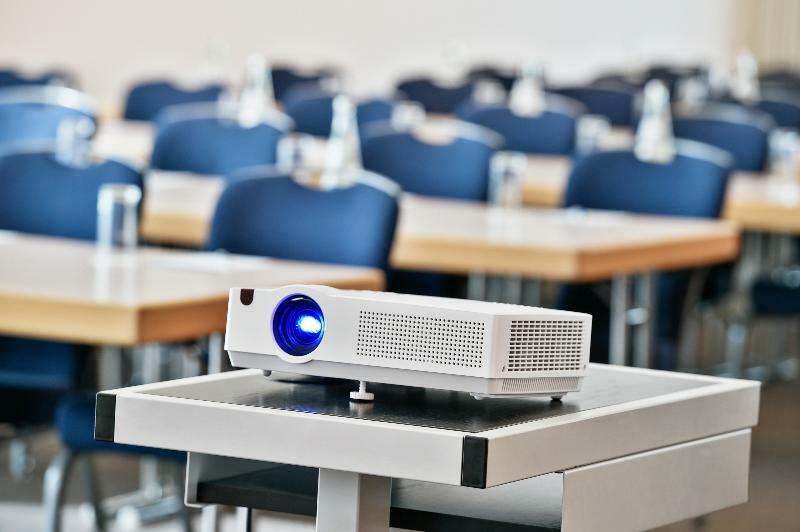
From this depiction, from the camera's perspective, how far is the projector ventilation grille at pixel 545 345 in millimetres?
1440

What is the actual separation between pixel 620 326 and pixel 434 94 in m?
6.41

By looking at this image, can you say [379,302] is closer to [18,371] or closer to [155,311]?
[155,311]

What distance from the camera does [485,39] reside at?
1415cm

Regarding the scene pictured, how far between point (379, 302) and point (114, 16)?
1117 cm

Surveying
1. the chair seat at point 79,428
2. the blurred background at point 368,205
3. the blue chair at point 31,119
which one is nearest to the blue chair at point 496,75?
the blurred background at point 368,205

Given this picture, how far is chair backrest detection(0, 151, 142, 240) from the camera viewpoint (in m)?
3.68

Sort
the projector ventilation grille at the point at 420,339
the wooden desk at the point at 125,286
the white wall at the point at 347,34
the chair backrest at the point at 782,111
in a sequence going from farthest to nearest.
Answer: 1. the white wall at the point at 347,34
2. the chair backrest at the point at 782,111
3. the wooden desk at the point at 125,286
4. the projector ventilation grille at the point at 420,339

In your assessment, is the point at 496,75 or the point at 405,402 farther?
the point at 496,75

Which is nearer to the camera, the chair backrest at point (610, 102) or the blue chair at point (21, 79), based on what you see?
the blue chair at point (21, 79)

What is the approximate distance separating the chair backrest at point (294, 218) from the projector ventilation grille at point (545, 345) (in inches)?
74.3

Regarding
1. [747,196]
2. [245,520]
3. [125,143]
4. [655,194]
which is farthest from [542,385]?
[125,143]

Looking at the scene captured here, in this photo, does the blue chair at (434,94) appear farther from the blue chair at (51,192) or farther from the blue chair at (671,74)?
the blue chair at (51,192)

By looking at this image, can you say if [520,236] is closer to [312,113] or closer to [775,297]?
[775,297]

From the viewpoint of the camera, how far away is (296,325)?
1509 mm
